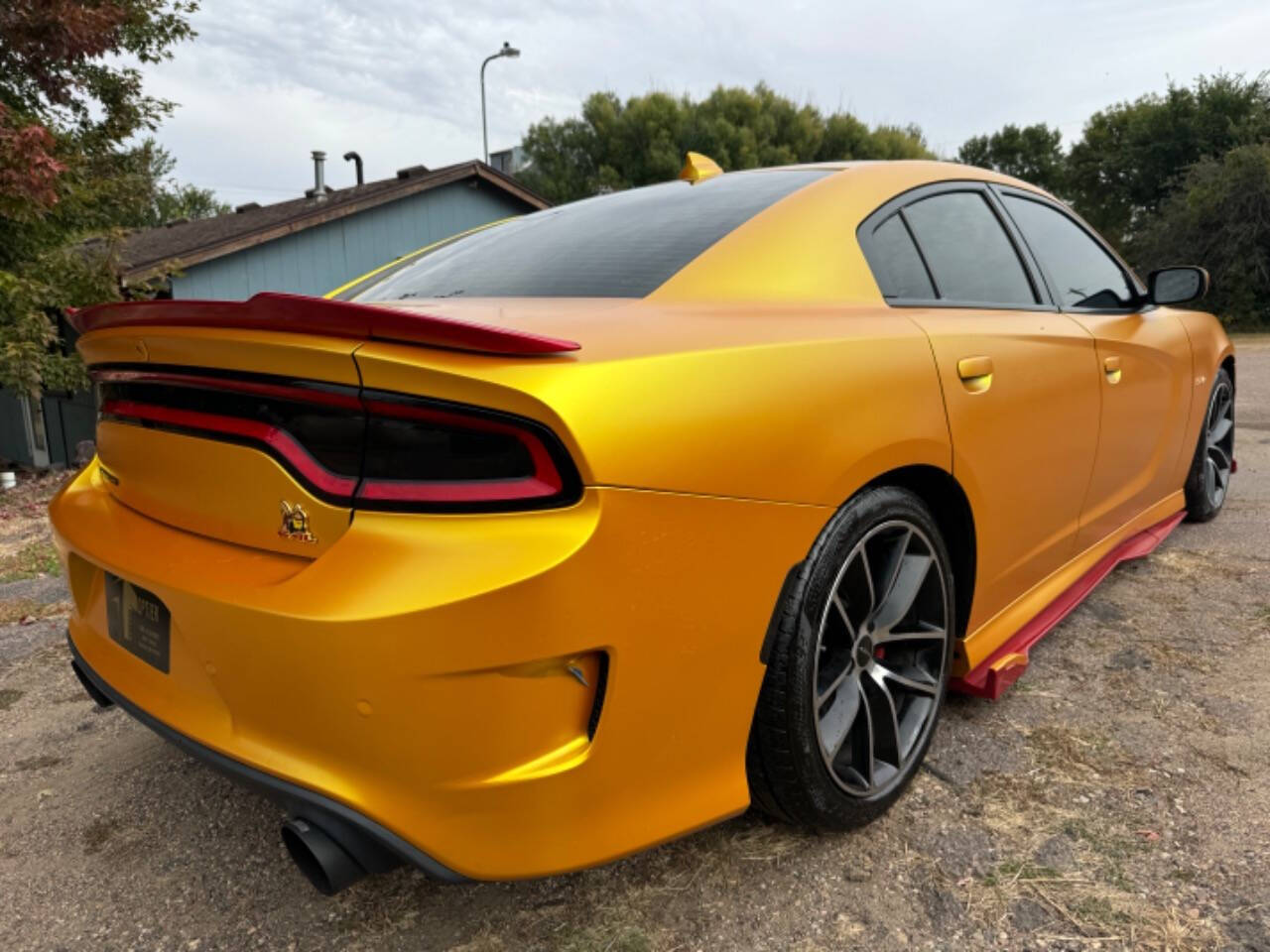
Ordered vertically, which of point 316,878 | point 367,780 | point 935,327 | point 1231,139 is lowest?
point 316,878

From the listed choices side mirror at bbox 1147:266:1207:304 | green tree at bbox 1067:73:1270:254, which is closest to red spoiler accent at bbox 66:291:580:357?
side mirror at bbox 1147:266:1207:304

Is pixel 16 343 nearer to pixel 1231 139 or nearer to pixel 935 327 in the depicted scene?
pixel 935 327

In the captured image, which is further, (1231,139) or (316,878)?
(1231,139)

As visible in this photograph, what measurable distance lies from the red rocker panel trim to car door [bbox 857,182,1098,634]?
0.13m

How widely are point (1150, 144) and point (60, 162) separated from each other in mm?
34193

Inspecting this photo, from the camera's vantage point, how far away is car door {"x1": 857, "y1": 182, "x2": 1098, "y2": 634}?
211 cm

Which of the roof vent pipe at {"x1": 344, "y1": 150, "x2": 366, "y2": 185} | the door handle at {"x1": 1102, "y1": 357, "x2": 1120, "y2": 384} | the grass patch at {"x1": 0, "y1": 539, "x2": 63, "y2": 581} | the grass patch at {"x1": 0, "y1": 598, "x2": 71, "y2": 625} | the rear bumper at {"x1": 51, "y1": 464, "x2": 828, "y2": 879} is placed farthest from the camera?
the roof vent pipe at {"x1": 344, "y1": 150, "x2": 366, "y2": 185}

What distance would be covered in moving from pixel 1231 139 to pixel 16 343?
111 feet

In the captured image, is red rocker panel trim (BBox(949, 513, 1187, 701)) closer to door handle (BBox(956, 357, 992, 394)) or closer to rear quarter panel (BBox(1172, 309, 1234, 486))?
rear quarter panel (BBox(1172, 309, 1234, 486))

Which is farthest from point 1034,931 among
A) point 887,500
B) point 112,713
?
point 112,713

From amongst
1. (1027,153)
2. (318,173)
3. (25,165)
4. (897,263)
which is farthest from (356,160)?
(1027,153)

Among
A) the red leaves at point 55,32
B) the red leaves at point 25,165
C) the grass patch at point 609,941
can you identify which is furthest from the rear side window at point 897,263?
the red leaves at point 55,32

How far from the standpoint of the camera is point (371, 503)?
1362 millimetres

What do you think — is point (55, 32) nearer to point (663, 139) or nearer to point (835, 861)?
point (835, 861)
